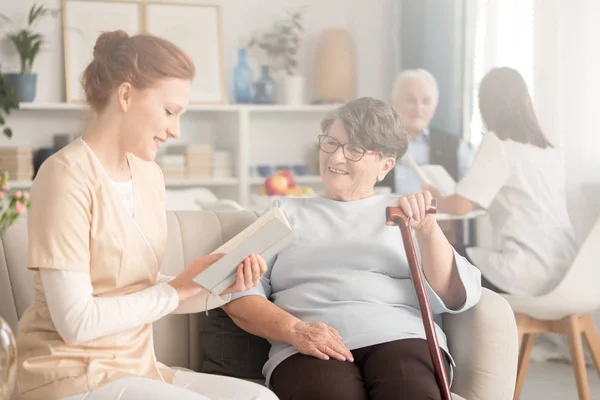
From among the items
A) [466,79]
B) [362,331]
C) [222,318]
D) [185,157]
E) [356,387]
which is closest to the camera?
[356,387]

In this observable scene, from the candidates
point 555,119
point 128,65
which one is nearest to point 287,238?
point 128,65

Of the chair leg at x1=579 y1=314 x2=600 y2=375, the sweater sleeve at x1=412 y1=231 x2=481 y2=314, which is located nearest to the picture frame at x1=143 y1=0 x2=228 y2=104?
the chair leg at x1=579 y1=314 x2=600 y2=375

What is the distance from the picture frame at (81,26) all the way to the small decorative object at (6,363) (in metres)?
3.57

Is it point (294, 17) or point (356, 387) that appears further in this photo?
point (294, 17)

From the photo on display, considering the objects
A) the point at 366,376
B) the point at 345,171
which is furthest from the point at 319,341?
the point at 345,171

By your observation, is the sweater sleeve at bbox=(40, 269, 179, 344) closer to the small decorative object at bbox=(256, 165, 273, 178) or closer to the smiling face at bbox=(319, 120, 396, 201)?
the smiling face at bbox=(319, 120, 396, 201)

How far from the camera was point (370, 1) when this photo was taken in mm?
5484

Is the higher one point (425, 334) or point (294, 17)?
point (294, 17)

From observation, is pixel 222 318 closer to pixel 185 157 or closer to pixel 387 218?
pixel 387 218

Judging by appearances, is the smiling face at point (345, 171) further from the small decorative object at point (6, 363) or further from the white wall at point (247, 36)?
the white wall at point (247, 36)

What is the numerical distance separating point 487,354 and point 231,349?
61cm

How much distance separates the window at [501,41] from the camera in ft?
13.7

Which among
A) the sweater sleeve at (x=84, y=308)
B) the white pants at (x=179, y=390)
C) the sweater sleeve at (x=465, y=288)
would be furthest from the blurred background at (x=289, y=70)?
the sweater sleeve at (x=84, y=308)

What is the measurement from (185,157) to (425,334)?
321 cm
